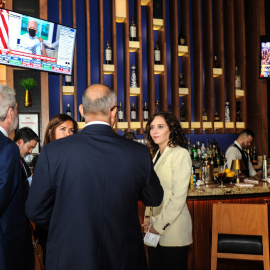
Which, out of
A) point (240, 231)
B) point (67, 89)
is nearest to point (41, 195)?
point (240, 231)

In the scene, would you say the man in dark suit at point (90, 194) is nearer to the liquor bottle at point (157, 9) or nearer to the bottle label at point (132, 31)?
the bottle label at point (132, 31)

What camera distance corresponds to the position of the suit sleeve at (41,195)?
139 centimetres

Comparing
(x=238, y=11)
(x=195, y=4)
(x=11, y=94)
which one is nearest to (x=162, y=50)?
(x=195, y=4)

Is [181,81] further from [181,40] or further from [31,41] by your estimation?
[31,41]

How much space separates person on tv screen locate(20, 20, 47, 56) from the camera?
13.2ft

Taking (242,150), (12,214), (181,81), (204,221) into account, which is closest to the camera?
(12,214)

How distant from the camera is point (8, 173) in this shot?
4.88 ft

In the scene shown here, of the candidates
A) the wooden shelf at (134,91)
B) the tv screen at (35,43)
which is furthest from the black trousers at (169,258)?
the wooden shelf at (134,91)

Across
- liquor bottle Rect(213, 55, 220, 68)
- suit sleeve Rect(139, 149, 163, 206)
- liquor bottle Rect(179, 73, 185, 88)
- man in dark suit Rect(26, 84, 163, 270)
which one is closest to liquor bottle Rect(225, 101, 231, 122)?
liquor bottle Rect(213, 55, 220, 68)

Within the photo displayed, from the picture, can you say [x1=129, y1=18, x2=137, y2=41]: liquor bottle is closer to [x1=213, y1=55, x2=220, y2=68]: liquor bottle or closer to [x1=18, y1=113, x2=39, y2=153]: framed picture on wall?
[x1=213, y1=55, x2=220, y2=68]: liquor bottle

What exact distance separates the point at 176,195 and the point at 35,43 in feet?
9.49

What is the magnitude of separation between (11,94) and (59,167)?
565 mm

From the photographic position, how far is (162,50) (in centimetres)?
546

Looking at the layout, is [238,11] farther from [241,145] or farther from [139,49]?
[241,145]
